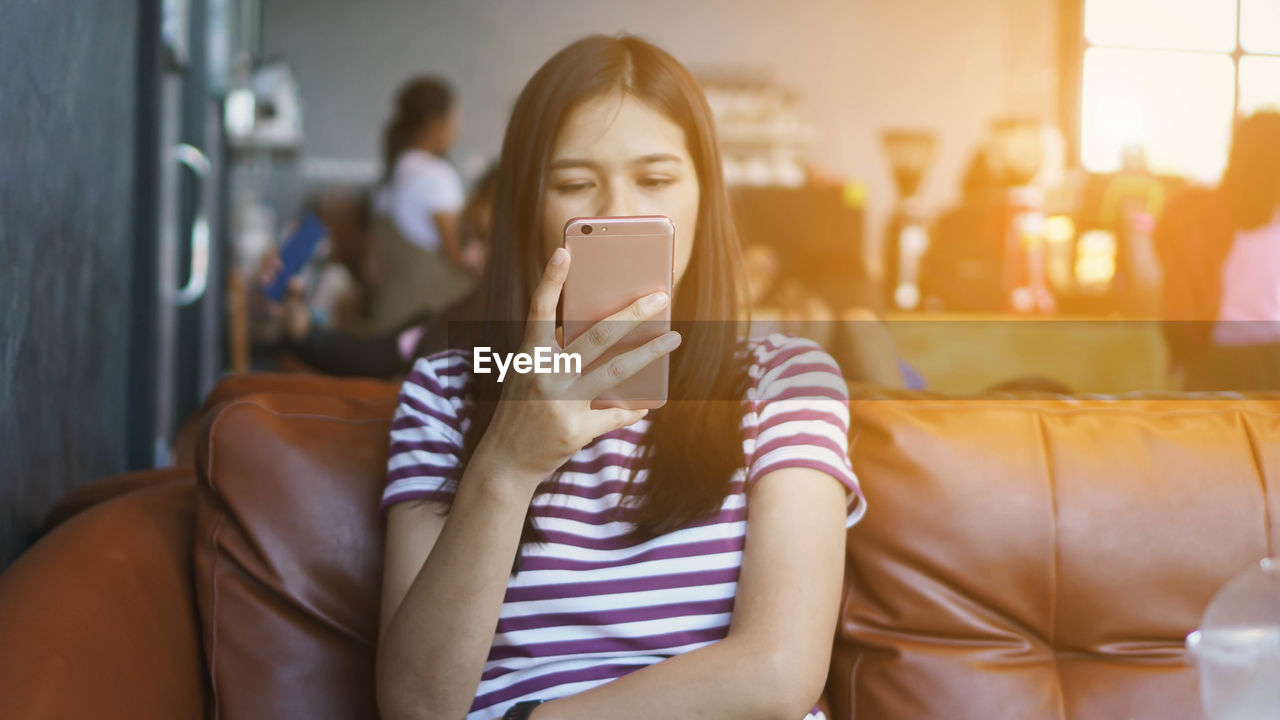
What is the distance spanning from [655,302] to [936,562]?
496 millimetres

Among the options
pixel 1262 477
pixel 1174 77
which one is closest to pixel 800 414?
pixel 1262 477

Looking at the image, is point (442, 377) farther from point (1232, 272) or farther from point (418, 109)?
point (418, 109)

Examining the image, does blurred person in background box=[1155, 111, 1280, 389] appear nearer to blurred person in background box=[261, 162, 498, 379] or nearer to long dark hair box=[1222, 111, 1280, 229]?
long dark hair box=[1222, 111, 1280, 229]

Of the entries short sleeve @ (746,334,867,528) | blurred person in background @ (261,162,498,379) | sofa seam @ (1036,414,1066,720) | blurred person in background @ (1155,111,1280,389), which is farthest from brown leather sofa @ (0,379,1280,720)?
blurred person in background @ (1155,111,1280,389)

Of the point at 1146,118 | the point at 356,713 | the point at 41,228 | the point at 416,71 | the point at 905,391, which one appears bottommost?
the point at 356,713

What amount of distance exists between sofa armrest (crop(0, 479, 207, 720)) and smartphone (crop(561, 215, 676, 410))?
460mm

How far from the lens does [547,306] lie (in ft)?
2.30

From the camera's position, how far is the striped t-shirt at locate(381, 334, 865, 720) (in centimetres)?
91

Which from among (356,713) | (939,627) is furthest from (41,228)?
(939,627)

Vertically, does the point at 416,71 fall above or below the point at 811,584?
above

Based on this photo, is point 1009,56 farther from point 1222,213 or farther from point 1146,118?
point 1222,213

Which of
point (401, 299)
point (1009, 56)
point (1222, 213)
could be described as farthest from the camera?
point (1009, 56)

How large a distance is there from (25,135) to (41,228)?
0.43 feet

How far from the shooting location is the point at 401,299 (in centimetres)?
327
